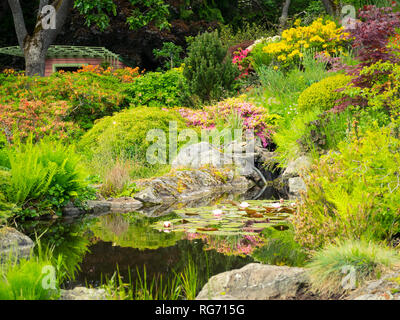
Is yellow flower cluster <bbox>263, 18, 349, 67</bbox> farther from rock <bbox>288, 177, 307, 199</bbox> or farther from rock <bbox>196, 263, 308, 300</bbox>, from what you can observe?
rock <bbox>196, 263, 308, 300</bbox>

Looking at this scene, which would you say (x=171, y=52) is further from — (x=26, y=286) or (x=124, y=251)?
(x=26, y=286)

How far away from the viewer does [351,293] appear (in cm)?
294

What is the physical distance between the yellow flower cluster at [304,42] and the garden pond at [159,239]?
25.2 feet

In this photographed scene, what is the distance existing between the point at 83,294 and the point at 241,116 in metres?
7.85

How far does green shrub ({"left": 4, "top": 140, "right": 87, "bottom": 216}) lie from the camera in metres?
5.39

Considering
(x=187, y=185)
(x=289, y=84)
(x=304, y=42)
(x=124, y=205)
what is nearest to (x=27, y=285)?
(x=124, y=205)

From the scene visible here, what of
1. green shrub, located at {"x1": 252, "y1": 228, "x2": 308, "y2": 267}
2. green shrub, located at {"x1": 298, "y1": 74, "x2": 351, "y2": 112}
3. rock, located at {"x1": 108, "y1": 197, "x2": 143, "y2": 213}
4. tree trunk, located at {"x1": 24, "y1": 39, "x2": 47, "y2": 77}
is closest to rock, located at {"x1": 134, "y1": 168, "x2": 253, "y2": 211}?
rock, located at {"x1": 108, "y1": 197, "x2": 143, "y2": 213}

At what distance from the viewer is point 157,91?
12.9 m

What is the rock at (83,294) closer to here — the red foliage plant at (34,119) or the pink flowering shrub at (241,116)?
the red foliage plant at (34,119)

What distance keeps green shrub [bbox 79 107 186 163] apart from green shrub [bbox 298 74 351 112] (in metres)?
2.87

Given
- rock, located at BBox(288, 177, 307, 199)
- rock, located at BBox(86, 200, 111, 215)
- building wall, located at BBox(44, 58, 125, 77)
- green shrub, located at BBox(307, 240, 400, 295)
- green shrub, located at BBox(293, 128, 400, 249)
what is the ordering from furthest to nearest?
building wall, located at BBox(44, 58, 125, 77), rock, located at BBox(288, 177, 307, 199), rock, located at BBox(86, 200, 111, 215), green shrub, located at BBox(293, 128, 400, 249), green shrub, located at BBox(307, 240, 400, 295)

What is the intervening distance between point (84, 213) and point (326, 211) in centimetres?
361
